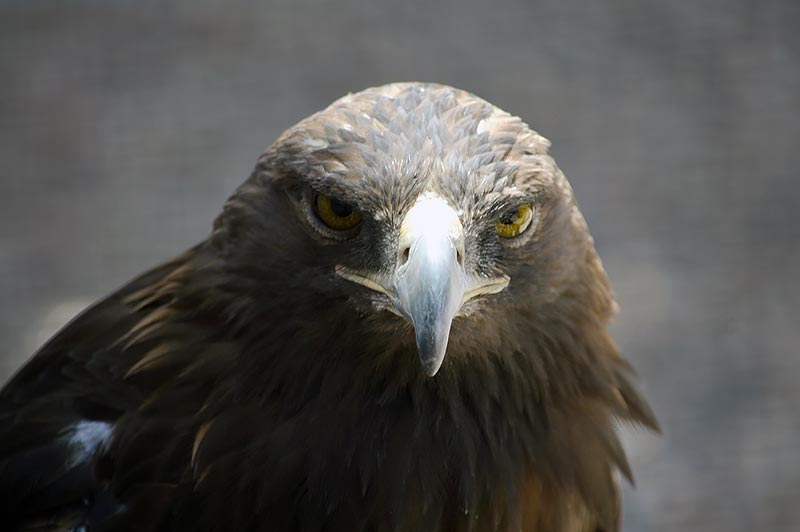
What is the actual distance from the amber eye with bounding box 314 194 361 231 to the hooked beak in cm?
9

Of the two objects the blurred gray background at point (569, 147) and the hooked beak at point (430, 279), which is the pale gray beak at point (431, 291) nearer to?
the hooked beak at point (430, 279)

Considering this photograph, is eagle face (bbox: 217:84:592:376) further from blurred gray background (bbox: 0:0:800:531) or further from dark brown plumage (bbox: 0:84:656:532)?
blurred gray background (bbox: 0:0:800:531)

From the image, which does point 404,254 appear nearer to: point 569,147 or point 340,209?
point 340,209

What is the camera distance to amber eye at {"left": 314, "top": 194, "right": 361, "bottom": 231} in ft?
6.15

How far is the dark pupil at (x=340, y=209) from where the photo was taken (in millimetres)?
1870

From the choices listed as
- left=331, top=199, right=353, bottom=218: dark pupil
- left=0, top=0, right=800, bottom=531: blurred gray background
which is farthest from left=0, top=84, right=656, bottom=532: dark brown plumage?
left=0, top=0, right=800, bottom=531: blurred gray background


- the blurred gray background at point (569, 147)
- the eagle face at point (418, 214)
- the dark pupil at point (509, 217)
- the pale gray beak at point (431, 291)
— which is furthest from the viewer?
the blurred gray background at point (569, 147)

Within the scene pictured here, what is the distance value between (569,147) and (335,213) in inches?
122

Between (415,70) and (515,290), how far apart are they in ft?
10.6

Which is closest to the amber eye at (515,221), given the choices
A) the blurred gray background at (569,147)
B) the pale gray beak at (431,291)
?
the pale gray beak at (431,291)

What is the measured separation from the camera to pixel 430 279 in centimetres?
171

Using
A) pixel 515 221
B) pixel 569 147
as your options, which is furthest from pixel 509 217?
pixel 569 147

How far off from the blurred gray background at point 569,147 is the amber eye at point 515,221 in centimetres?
226

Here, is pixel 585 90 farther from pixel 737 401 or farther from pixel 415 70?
pixel 737 401
